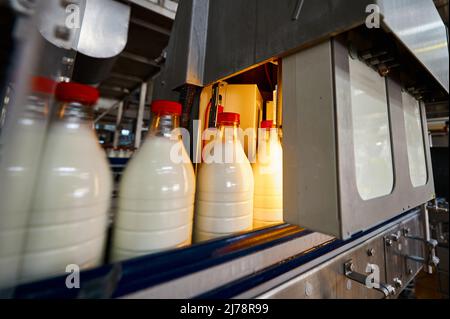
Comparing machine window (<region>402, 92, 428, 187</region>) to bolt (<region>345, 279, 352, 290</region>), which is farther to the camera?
machine window (<region>402, 92, 428, 187</region>)

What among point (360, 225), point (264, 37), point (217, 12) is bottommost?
point (360, 225)

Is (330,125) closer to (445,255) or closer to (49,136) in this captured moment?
(49,136)

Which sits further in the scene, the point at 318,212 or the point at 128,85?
the point at 128,85

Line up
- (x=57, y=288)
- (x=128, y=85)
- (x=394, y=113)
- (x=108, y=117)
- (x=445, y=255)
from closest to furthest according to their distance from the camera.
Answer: (x=57, y=288) < (x=394, y=113) < (x=445, y=255) < (x=128, y=85) < (x=108, y=117)

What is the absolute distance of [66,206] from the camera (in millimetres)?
307

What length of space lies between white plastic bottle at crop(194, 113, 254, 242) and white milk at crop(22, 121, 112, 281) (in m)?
0.25

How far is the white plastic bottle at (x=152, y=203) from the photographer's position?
41 centimetres

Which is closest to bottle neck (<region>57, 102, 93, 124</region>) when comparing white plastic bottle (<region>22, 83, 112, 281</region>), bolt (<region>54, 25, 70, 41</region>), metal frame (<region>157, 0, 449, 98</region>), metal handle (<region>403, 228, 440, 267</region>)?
white plastic bottle (<region>22, 83, 112, 281</region>)

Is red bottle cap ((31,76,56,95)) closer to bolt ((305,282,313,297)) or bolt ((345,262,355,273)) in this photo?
bolt ((305,282,313,297))

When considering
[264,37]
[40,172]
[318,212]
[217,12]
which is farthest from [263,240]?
[217,12]

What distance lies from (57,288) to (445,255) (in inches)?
138

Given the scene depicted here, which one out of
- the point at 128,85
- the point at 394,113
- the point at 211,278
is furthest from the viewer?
the point at 128,85

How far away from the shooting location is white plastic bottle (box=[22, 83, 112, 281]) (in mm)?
296

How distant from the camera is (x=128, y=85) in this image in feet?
8.96
